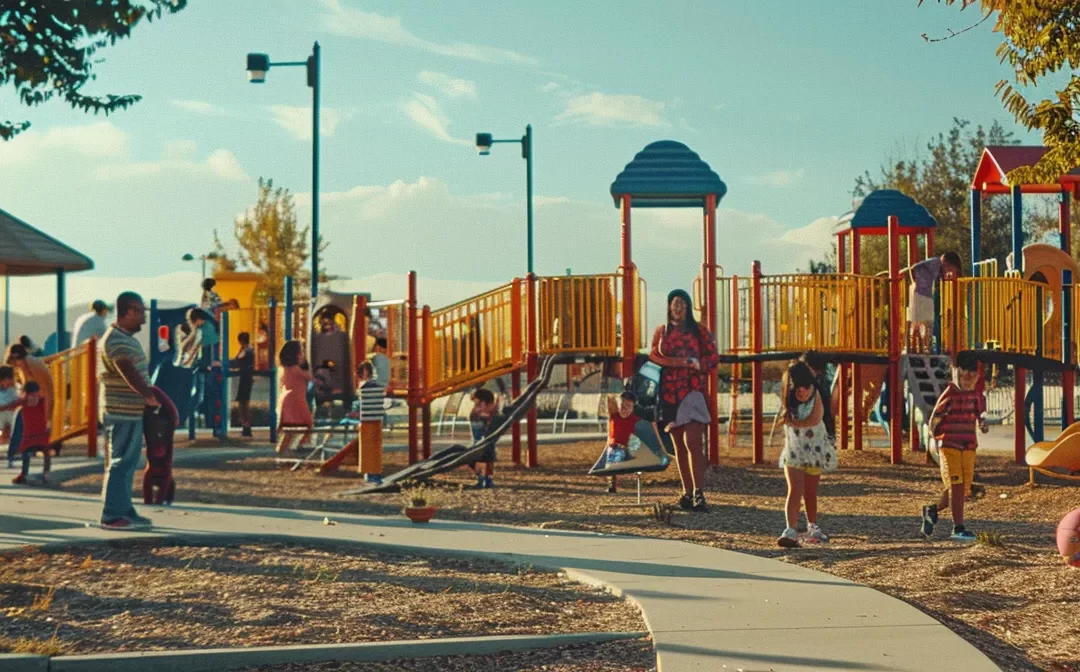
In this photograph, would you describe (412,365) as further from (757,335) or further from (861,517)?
(861,517)

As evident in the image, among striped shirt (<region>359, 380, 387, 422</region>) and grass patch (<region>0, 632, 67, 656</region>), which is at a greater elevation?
striped shirt (<region>359, 380, 387, 422</region>)

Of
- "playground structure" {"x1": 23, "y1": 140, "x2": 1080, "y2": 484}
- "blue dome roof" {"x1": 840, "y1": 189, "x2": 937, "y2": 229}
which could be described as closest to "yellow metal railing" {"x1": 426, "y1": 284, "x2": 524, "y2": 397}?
"playground structure" {"x1": 23, "y1": 140, "x2": 1080, "y2": 484}

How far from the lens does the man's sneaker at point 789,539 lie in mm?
9883

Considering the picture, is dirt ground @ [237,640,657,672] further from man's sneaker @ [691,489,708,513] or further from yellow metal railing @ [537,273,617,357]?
yellow metal railing @ [537,273,617,357]

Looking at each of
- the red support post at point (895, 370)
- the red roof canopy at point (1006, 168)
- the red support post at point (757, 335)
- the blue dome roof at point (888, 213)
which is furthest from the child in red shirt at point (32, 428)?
the red roof canopy at point (1006, 168)

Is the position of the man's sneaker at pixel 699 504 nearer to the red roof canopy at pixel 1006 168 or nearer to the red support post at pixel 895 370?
the red support post at pixel 895 370

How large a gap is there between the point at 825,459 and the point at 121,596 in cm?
509

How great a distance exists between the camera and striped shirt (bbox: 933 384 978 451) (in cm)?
1011

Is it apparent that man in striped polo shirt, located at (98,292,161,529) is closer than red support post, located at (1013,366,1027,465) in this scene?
Yes

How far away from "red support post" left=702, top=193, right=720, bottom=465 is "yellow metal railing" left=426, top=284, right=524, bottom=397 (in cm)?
263

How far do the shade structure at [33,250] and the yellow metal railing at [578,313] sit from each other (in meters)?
11.3

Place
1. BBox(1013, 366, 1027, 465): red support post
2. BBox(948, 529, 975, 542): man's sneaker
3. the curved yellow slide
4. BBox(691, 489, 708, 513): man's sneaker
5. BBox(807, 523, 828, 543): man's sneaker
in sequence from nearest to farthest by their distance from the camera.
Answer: BBox(807, 523, 828, 543): man's sneaker < BBox(948, 529, 975, 542): man's sneaker < BBox(691, 489, 708, 513): man's sneaker < the curved yellow slide < BBox(1013, 366, 1027, 465): red support post

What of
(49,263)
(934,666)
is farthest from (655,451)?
(49,263)

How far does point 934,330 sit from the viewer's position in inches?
736
